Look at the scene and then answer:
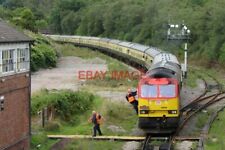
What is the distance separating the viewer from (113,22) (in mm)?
92188

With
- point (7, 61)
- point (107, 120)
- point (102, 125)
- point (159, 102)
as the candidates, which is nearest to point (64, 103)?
point (107, 120)

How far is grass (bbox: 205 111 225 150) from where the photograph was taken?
2016 cm

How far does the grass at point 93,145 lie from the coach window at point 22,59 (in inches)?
133

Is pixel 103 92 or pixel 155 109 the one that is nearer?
pixel 155 109

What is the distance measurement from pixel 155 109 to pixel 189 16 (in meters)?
44.9

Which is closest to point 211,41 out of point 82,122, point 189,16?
point 189,16

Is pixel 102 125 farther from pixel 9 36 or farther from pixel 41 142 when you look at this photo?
pixel 9 36

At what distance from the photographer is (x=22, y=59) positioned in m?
20.0

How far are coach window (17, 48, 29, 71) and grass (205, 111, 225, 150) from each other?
7.34 metres

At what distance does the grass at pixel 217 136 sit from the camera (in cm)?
2016

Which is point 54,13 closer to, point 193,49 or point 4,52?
point 193,49

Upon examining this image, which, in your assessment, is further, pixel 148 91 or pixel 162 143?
pixel 148 91

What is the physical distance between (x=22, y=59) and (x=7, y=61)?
1379 millimetres

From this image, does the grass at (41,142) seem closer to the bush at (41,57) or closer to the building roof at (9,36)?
the building roof at (9,36)
